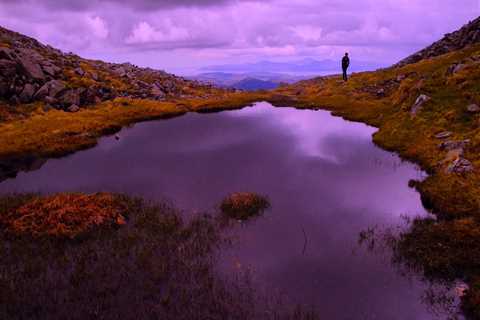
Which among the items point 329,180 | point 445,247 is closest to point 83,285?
point 445,247

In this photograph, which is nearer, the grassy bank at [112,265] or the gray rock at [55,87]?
the grassy bank at [112,265]

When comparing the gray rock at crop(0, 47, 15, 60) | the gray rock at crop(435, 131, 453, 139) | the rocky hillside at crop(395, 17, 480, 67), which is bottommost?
the gray rock at crop(435, 131, 453, 139)

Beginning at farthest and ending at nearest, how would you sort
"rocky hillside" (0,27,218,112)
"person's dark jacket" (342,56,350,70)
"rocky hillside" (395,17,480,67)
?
"rocky hillside" (395,17,480,67) → "person's dark jacket" (342,56,350,70) → "rocky hillside" (0,27,218,112)

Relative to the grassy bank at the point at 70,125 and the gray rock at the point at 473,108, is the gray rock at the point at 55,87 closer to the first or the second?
the grassy bank at the point at 70,125

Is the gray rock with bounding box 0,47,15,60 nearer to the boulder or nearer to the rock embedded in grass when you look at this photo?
the boulder

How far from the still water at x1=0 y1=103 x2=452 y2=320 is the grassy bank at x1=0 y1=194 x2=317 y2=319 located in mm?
1279

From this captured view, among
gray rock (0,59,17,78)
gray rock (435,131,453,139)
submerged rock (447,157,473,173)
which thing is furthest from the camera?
gray rock (0,59,17,78)

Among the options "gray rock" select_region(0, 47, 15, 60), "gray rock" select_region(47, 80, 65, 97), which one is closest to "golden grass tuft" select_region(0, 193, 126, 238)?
"gray rock" select_region(47, 80, 65, 97)

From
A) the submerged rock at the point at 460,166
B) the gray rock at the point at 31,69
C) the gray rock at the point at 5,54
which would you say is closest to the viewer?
the submerged rock at the point at 460,166

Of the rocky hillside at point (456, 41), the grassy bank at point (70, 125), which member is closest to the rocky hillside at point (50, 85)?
the grassy bank at point (70, 125)

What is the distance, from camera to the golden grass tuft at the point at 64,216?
16.2m

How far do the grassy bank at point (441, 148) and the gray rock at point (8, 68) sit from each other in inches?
1904

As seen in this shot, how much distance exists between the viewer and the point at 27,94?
4547 centimetres

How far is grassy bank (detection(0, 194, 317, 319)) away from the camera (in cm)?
1070
